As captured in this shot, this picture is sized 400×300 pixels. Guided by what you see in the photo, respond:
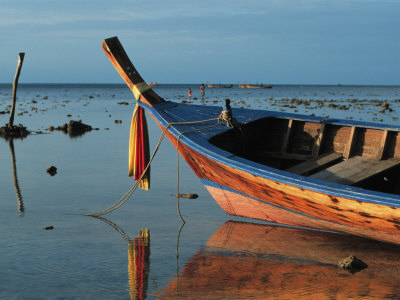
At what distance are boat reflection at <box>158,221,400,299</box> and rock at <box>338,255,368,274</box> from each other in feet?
0.25

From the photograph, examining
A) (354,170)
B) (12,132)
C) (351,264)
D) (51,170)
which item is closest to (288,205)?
(351,264)

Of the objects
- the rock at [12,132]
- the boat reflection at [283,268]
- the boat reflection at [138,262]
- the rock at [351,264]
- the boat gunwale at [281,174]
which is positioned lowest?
the rock at [12,132]

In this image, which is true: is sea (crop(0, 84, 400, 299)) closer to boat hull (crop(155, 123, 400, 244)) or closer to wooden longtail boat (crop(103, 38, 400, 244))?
boat hull (crop(155, 123, 400, 244))

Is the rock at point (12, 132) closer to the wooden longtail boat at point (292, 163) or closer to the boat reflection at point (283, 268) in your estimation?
the wooden longtail boat at point (292, 163)

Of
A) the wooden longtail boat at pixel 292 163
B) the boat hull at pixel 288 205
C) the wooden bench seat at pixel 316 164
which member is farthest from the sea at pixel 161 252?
the wooden bench seat at pixel 316 164

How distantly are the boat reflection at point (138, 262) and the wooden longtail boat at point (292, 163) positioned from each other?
4.87 feet

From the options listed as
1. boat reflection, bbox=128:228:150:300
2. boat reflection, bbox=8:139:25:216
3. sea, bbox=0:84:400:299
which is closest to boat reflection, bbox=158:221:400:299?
sea, bbox=0:84:400:299

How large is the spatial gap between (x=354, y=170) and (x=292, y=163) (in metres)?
1.48

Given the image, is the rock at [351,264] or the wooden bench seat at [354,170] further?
the wooden bench seat at [354,170]

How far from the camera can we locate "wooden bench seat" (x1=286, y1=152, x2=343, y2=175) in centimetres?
822

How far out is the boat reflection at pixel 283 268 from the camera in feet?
17.8

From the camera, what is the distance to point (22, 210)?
852 centimetres

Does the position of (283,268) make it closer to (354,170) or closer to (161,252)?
(161,252)

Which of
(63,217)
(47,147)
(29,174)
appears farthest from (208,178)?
(47,147)
